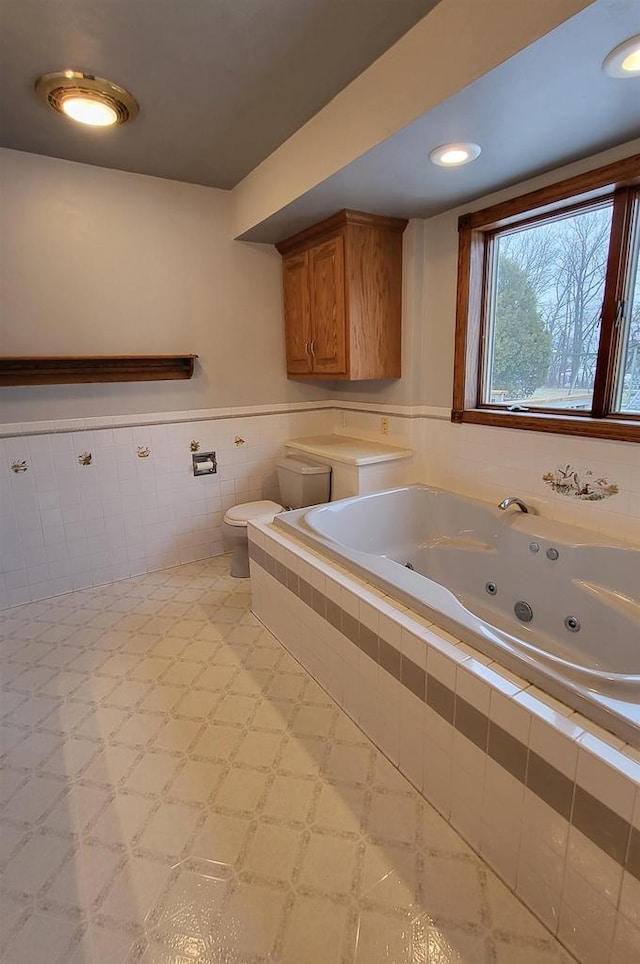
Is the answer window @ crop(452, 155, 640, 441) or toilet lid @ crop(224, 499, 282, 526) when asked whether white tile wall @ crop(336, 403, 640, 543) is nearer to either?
window @ crop(452, 155, 640, 441)

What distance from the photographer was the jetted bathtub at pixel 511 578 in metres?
1.16

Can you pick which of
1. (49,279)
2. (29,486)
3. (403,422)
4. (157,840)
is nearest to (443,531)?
(403,422)

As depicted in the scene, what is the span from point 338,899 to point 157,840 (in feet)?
1.74

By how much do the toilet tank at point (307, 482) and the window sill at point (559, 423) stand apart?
843 mm

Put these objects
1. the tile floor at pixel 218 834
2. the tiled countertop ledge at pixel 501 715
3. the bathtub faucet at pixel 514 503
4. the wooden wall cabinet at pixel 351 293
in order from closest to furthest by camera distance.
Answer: the tiled countertop ledge at pixel 501 715, the tile floor at pixel 218 834, the bathtub faucet at pixel 514 503, the wooden wall cabinet at pixel 351 293

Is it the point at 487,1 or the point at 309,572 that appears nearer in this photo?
the point at 487,1

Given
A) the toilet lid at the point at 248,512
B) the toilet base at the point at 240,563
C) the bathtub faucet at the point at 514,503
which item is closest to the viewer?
the bathtub faucet at the point at 514,503

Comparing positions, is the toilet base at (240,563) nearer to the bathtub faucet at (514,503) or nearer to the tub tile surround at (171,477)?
the tub tile surround at (171,477)

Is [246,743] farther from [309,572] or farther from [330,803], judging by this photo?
[309,572]

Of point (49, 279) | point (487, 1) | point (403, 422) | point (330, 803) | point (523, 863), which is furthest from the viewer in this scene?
point (403, 422)

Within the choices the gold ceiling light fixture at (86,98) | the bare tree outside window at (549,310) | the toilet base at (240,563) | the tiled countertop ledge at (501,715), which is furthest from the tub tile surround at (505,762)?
the gold ceiling light fixture at (86,98)

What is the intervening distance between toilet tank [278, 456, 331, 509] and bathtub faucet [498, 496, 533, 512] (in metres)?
1.07

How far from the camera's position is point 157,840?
4.35ft

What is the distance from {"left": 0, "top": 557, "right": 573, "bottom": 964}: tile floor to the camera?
1096 millimetres
